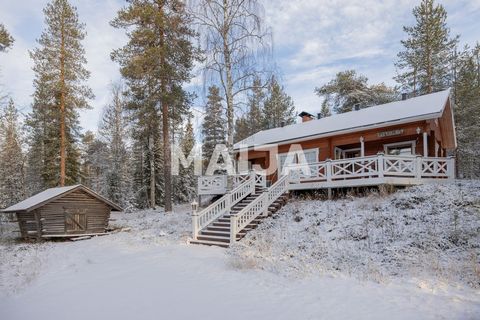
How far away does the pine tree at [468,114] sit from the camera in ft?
78.5

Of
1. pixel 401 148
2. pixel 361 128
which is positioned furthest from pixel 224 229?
pixel 401 148

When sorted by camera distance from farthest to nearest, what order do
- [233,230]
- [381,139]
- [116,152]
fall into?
[116,152], [381,139], [233,230]

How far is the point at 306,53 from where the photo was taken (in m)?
16.3

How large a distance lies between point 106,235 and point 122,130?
1772 cm

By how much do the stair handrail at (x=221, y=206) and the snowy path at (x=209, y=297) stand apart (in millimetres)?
3485

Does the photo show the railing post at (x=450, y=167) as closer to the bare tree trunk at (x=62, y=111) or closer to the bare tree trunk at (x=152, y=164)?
the bare tree trunk at (x=152, y=164)

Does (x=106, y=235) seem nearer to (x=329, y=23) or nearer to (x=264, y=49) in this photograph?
(x=264, y=49)

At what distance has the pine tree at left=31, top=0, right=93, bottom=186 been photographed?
21.2m

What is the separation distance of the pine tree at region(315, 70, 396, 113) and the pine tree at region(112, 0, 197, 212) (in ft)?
56.6

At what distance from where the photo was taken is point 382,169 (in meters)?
12.6

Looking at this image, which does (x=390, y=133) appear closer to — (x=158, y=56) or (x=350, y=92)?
(x=158, y=56)

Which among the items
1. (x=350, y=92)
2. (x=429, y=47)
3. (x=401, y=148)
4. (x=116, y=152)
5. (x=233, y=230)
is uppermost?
(x=429, y=47)

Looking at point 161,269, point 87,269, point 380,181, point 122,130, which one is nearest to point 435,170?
point 380,181

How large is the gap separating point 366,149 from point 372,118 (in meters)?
1.62
